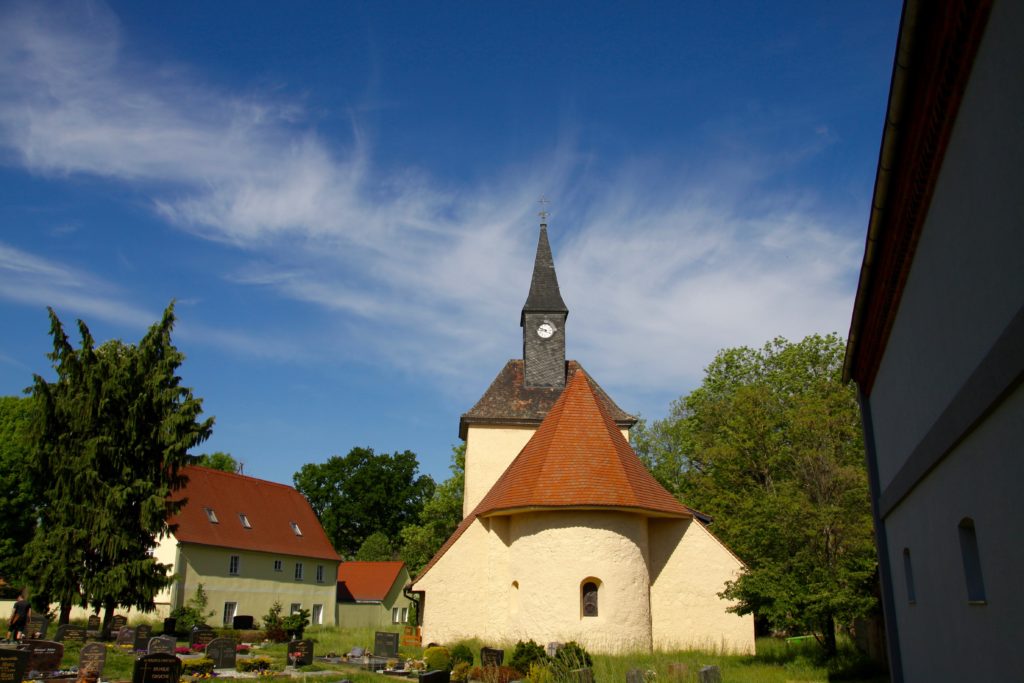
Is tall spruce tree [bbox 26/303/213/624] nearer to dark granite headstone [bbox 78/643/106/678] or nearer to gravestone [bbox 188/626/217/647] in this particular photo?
gravestone [bbox 188/626/217/647]

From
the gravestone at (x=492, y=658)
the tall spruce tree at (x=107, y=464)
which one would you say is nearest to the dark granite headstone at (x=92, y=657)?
the gravestone at (x=492, y=658)

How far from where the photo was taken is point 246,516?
40500 millimetres

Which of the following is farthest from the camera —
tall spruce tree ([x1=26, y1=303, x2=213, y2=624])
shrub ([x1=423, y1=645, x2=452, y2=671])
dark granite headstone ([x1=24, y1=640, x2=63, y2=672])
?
tall spruce tree ([x1=26, y1=303, x2=213, y2=624])

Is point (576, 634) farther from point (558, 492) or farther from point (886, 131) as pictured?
point (886, 131)

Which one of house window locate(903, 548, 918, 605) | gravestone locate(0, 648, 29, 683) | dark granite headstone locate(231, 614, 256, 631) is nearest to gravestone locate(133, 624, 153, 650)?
dark granite headstone locate(231, 614, 256, 631)

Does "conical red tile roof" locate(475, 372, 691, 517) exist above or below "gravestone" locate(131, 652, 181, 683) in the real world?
above

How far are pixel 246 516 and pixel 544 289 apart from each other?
19.9 m

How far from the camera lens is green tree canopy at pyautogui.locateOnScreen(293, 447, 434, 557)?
228ft

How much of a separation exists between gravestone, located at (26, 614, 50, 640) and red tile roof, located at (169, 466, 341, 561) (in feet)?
32.3

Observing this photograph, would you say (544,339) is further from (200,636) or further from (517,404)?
(200,636)

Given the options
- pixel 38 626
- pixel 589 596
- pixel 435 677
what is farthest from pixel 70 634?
pixel 589 596

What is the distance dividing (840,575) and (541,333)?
18714 mm

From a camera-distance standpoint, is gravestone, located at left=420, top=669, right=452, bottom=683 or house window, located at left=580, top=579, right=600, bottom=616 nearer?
gravestone, located at left=420, top=669, right=452, bottom=683

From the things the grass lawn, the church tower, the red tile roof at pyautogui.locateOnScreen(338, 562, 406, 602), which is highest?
the church tower
